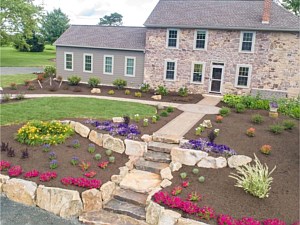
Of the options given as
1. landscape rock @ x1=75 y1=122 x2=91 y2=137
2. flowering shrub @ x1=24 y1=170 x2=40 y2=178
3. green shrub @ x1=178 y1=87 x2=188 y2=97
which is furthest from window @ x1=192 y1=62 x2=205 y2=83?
flowering shrub @ x1=24 y1=170 x2=40 y2=178

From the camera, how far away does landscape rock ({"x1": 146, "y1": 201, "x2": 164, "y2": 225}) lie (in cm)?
642

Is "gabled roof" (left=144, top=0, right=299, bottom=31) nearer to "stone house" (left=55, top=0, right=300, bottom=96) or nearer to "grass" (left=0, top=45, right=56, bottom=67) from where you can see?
"stone house" (left=55, top=0, right=300, bottom=96)

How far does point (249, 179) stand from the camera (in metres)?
6.97

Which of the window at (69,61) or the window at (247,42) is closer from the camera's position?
the window at (247,42)

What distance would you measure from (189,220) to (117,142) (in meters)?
3.90

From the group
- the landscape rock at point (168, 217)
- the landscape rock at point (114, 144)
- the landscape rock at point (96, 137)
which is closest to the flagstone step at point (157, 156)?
the landscape rock at point (114, 144)

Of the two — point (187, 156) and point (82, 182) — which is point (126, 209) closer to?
point (82, 182)

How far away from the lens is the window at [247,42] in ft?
60.8

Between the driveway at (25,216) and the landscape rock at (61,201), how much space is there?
0.14m

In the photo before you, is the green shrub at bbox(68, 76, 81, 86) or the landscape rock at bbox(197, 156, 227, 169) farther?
the green shrub at bbox(68, 76, 81, 86)

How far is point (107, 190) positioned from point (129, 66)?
1553 centimetres

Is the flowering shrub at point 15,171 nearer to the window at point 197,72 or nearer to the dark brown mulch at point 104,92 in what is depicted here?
the dark brown mulch at point 104,92

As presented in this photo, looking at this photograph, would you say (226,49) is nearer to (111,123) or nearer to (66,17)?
(111,123)

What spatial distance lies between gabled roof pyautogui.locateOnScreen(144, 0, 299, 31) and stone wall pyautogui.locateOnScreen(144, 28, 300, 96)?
1.53 feet
